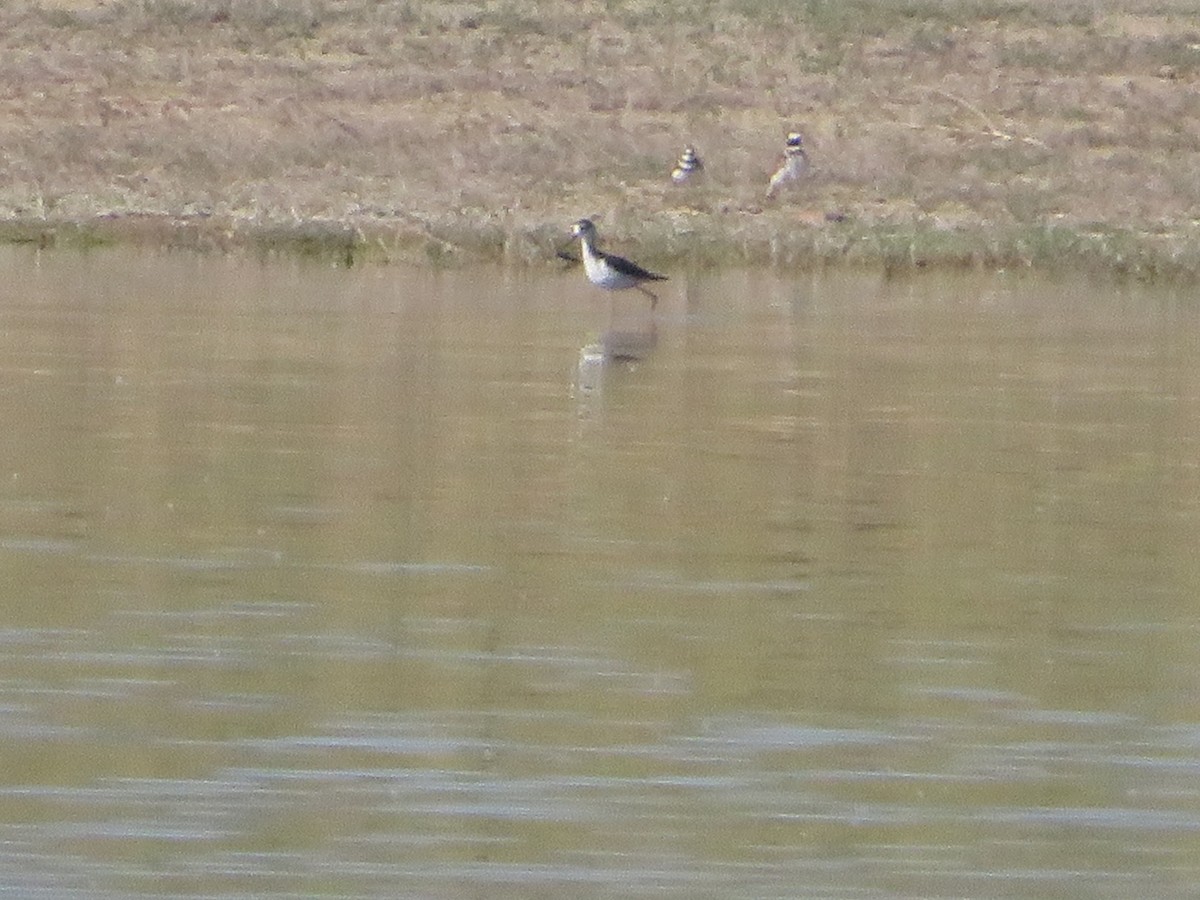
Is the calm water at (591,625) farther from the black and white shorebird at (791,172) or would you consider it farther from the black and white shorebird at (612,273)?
the black and white shorebird at (791,172)

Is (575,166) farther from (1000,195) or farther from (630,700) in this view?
(630,700)

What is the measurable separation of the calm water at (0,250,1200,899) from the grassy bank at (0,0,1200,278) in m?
9.25

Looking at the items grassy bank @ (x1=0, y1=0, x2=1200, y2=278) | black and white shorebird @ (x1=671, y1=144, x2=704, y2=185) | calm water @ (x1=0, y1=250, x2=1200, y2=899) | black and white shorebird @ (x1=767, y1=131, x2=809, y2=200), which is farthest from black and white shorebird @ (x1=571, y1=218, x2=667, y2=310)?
black and white shorebird @ (x1=671, y1=144, x2=704, y2=185)

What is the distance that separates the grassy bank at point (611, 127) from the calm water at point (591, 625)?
925 cm

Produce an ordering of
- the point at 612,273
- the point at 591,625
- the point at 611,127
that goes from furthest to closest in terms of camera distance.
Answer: the point at 611,127, the point at 612,273, the point at 591,625

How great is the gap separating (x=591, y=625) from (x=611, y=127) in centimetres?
3057

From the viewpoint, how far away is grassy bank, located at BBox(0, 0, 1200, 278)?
2955 cm

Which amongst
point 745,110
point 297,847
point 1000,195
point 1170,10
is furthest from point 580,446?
point 1170,10

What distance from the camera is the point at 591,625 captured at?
10.4 m

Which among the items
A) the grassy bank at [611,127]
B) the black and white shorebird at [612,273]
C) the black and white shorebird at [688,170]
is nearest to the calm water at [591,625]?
the black and white shorebird at [612,273]

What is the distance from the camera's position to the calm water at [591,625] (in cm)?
757

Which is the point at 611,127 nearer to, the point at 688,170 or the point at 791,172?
the point at 688,170

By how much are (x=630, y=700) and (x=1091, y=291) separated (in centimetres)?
1817

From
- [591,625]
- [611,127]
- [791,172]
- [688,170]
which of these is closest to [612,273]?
[791,172]
